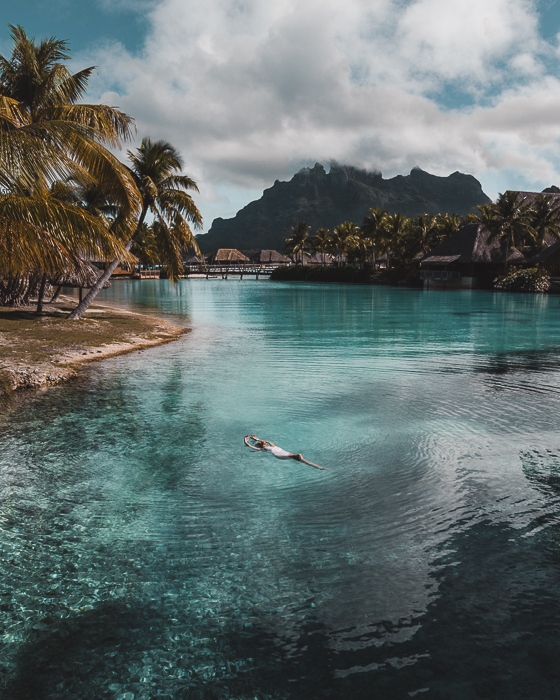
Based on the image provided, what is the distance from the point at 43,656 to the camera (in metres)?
3.94

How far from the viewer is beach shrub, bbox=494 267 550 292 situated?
169ft

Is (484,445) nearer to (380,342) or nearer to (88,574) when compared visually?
(88,574)

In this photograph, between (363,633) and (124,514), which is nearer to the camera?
(363,633)

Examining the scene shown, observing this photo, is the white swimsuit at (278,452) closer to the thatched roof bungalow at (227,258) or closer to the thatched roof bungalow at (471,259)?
the thatched roof bungalow at (471,259)

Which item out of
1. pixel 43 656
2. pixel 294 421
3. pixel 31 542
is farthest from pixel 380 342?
pixel 43 656

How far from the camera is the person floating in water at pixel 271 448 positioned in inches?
318

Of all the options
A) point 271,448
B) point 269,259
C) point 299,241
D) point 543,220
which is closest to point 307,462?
point 271,448

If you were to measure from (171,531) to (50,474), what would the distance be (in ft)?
8.05

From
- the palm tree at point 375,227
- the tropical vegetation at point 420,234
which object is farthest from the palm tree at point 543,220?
the palm tree at point 375,227

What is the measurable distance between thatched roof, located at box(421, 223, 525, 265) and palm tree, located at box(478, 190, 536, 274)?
196cm

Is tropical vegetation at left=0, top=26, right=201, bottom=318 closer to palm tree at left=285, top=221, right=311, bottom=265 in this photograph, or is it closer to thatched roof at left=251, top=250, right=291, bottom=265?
palm tree at left=285, top=221, right=311, bottom=265

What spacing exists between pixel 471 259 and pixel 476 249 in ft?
5.16

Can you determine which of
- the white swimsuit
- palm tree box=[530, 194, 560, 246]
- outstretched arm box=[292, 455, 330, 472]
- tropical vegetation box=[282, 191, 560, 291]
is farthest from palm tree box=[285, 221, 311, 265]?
outstretched arm box=[292, 455, 330, 472]

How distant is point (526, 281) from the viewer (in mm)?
52594
